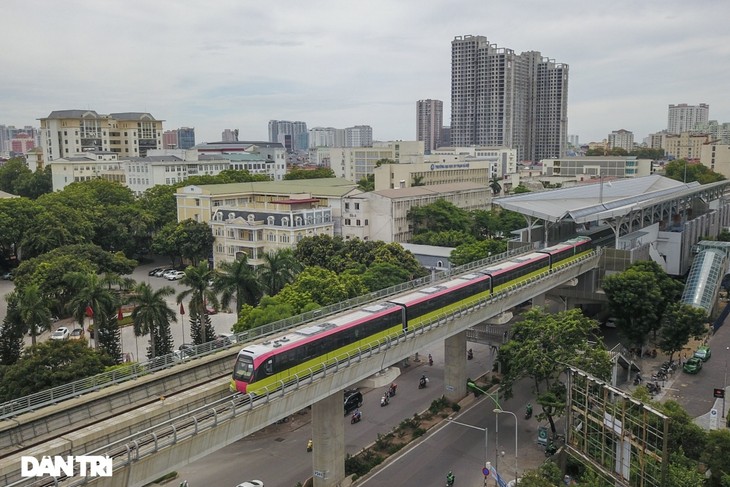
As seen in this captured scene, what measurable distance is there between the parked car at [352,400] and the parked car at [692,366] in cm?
2384

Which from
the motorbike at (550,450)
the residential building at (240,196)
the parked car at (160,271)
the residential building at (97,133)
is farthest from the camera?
the residential building at (97,133)

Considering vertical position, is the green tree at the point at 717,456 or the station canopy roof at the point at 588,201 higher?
the station canopy roof at the point at 588,201

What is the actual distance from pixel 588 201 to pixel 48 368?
52.2 m

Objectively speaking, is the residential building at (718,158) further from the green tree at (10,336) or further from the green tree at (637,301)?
the green tree at (10,336)

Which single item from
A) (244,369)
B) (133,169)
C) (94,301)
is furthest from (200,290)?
(133,169)

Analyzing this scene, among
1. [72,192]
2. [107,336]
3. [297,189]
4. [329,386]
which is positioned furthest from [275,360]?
[72,192]

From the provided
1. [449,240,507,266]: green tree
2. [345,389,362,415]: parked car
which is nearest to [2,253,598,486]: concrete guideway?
[345,389,362,415]: parked car

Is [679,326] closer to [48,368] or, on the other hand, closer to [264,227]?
[48,368]

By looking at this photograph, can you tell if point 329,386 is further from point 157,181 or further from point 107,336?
point 157,181

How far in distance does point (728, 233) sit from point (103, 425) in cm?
8116

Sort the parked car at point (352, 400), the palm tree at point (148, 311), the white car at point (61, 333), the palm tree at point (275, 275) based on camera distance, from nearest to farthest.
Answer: the parked car at point (352, 400)
the palm tree at point (148, 311)
the palm tree at point (275, 275)
the white car at point (61, 333)

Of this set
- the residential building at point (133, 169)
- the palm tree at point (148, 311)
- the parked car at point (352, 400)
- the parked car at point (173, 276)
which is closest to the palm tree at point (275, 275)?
the palm tree at point (148, 311)

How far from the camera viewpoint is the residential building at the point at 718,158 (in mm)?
156625

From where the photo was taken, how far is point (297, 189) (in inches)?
3644
